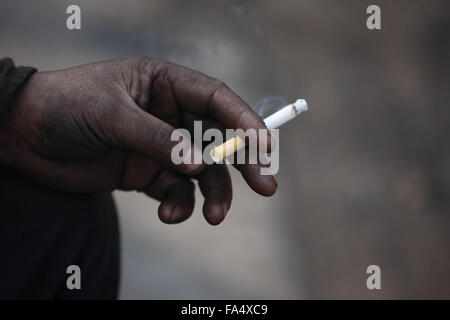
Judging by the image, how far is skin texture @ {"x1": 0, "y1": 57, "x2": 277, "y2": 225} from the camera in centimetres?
52

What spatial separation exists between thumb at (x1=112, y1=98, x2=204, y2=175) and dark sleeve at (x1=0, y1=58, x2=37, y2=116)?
0.44 ft

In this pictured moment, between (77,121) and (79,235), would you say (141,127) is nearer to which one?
(77,121)

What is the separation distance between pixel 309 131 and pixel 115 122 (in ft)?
2.27

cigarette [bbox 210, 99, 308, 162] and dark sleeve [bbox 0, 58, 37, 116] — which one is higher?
dark sleeve [bbox 0, 58, 37, 116]

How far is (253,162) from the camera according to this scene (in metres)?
0.57

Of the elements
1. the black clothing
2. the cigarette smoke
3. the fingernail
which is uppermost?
the cigarette smoke

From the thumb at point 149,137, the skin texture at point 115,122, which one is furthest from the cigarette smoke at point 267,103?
the thumb at point 149,137

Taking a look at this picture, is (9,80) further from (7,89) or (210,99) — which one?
(210,99)

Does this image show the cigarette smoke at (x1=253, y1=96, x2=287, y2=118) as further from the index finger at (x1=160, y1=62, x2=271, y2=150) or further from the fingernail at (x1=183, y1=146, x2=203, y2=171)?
the fingernail at (x1=183, y1=146, x2=203, y2=171)

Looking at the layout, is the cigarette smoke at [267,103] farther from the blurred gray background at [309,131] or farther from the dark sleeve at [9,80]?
the dark sleeve at [9,80]

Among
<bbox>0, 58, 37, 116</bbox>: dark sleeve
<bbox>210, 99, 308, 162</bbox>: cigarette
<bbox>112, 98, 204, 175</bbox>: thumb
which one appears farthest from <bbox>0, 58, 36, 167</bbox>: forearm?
<bbox>210, 99, 308, 162</bbox>: cigarette

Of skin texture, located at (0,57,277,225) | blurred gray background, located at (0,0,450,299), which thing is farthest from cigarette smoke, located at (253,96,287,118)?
skin texture, located at (0,57,277,225)

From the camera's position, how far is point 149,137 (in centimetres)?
49

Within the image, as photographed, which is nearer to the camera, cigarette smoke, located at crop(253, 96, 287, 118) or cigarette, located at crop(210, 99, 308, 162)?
cigarette, located at crop(210, 99, 308, 162)
